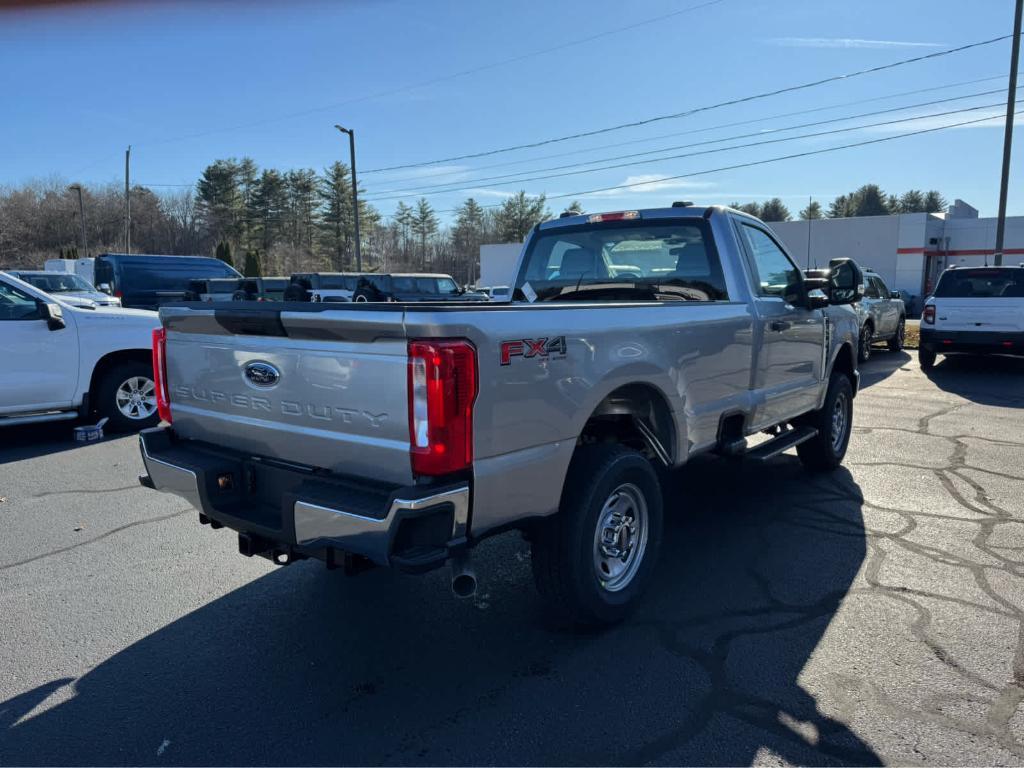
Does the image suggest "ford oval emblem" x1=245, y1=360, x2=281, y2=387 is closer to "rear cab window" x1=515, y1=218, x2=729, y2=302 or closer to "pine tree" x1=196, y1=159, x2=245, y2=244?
"rear cab window" x1=515, y1=218, x2=729, y2=302

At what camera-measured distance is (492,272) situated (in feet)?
183

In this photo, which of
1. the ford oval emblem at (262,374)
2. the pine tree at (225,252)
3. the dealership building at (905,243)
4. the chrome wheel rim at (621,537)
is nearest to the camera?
the ford oval emblem at (262,374)

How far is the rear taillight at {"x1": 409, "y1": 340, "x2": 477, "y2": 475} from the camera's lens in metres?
2.56

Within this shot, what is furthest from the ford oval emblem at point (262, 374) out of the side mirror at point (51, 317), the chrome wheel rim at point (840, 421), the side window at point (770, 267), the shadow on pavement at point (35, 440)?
the side mirror at point (51, 317)

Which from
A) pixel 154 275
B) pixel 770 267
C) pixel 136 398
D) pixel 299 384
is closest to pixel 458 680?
pixel 299 384

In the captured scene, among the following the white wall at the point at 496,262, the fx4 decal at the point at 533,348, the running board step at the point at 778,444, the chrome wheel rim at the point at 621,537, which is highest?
the white wall at the point at 496,262

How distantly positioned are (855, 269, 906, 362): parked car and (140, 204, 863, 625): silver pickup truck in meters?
11.1

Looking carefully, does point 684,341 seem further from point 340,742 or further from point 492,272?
point 492,272

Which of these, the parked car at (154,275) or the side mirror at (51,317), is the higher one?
the parked car at (154,275)

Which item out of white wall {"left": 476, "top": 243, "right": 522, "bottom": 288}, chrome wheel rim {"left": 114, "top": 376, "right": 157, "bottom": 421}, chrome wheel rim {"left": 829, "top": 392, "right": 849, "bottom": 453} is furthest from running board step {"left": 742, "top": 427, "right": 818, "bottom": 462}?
white wall {"left": 476, "top": 243, "right": 522, "bottom": 288}

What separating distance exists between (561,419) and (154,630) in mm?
2320

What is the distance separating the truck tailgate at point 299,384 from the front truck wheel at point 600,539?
35.6 inches

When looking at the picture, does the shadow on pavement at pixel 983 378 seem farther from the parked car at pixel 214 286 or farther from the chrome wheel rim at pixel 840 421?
the parked car at pixel 214 286

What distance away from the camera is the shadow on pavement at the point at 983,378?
10.5 meters
